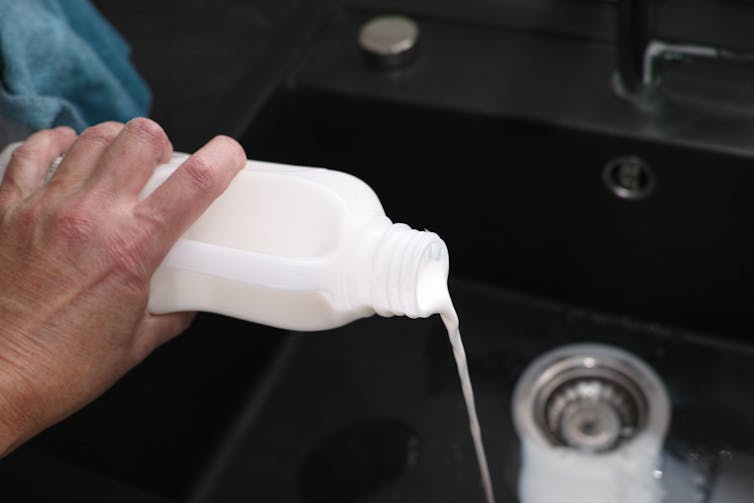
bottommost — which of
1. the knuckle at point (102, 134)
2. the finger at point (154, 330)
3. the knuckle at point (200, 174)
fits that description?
the finger at point (154, 330)

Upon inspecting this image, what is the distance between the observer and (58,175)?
1.75ft

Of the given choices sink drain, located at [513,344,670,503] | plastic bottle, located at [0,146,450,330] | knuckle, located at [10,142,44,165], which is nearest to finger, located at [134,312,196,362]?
plastic bottle, located at [0,146,450,330]

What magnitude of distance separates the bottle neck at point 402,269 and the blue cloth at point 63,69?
30cm

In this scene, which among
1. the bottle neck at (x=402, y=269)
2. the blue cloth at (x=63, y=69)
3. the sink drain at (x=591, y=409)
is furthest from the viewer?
the sink drain at (x=591, y=409)

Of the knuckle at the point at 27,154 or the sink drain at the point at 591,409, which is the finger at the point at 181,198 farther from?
the sink drain at the point at 591,409

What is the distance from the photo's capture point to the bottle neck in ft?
1.53

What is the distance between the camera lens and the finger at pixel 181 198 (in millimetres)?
492

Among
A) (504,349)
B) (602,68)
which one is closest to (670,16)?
(602,68)

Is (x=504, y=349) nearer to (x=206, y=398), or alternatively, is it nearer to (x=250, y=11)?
(x=206, y=398)

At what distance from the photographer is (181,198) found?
49 cm

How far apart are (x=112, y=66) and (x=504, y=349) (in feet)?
1.37

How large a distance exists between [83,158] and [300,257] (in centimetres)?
15

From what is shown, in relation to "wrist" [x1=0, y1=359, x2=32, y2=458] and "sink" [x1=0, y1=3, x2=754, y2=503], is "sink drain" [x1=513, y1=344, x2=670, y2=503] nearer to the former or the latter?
"sink" [x1=0, y1=3, x2=754, y2=503]

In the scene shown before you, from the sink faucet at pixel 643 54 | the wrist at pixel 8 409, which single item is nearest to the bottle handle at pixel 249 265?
the wrist at pixel 8 409
